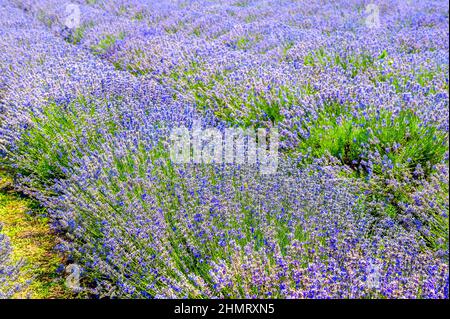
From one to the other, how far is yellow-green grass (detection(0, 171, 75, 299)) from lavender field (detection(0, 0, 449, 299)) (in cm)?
4

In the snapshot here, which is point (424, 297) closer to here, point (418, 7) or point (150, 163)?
point (150, 163)

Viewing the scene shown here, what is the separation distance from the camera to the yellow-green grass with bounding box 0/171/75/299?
2.26 metres

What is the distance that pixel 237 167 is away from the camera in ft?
8.20

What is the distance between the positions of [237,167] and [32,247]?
1.26 meters

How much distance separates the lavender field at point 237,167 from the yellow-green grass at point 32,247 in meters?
0.04

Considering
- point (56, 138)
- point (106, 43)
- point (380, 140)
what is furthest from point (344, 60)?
point (106, 43)

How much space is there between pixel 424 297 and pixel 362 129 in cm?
127

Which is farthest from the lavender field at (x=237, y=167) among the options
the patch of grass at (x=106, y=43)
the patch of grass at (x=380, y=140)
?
the patch of grass at (x=106, y=43)

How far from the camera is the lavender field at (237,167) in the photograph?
1894mm

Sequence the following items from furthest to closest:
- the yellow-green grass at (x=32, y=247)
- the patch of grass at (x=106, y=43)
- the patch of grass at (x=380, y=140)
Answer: the patch of grass at (x=106, y=43)
the patch of grass at (x=380, y=140)
the yellow-green grass at (x=32, y=247)

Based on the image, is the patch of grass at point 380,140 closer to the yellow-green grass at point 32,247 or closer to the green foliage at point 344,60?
the green foliage at point 344,60

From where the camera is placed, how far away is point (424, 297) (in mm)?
1644

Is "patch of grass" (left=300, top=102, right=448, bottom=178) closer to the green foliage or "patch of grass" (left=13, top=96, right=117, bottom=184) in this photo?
the green foliage
